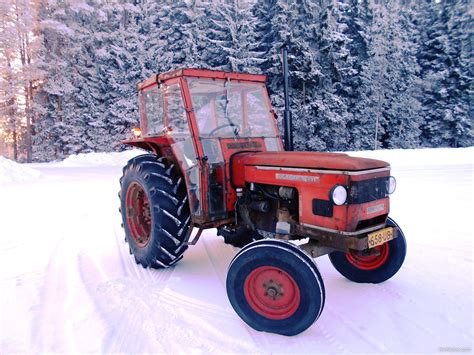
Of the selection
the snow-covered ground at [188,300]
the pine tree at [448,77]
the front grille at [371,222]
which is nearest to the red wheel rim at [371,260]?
the snow-covered ground at [188,300]

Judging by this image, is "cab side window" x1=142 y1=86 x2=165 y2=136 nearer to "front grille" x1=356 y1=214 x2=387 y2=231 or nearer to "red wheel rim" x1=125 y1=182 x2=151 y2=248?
"red wheel rim" x1=125 y1=182 x2=151 y2=248

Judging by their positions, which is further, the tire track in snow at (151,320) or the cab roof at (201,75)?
the cab roof at (201,75)

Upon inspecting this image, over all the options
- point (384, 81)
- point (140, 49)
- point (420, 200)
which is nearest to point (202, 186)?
point (420, 200)

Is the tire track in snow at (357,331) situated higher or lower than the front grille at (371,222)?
lower

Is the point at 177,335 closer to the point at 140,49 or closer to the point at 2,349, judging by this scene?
the point at 2,349

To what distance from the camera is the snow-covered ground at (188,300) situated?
2.56m

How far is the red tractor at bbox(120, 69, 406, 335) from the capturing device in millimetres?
2674

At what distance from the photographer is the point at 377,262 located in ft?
11.4

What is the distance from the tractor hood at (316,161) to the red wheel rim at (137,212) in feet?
5.34

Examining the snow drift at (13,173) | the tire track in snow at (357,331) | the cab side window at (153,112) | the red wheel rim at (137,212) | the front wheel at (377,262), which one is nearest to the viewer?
the tire track in snow at (357,331)

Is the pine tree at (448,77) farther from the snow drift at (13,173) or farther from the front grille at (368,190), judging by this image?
the front grille at (368,190)

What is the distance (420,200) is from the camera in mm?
7328

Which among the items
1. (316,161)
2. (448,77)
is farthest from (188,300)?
(448,77)

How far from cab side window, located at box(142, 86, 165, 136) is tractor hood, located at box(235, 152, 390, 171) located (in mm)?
1322
